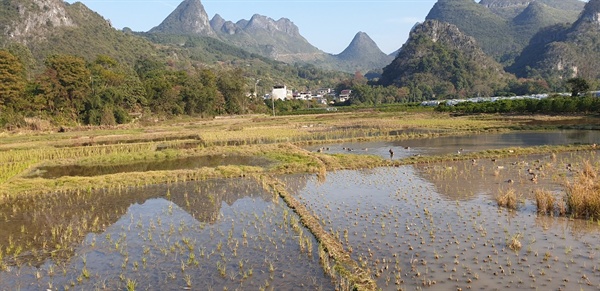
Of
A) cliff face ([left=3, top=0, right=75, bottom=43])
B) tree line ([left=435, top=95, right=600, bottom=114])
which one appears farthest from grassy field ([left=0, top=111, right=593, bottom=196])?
cliff face ([left=3, top=0, right=75, bottom=43])

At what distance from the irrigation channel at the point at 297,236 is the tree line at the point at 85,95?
35728 millimetres

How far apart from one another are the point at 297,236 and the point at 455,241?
11.6 ft

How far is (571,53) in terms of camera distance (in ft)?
448

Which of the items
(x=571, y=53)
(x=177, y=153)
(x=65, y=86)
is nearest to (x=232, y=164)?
(x=177, y=153)

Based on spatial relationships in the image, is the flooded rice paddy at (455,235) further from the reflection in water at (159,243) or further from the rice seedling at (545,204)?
the reflection in water at (159,243)

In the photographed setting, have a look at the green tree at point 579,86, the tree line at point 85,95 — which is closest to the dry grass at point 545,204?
the tree line at point 85,95

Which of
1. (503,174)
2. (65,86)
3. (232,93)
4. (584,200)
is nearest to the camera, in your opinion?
(584,200)

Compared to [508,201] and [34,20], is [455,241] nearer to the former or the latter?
[508,201]

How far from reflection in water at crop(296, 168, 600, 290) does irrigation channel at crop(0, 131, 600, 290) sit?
0.03m

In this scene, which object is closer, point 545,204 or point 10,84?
point 545,204

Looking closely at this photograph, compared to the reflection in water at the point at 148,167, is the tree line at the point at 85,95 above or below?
above

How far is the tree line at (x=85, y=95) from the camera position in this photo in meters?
43.8

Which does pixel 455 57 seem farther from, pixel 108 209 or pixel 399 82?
pixel 108 209

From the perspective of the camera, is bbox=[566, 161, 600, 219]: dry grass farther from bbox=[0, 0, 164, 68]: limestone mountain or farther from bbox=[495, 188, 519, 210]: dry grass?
bbox=[0, 0, 164, 68]: limestone mountain
